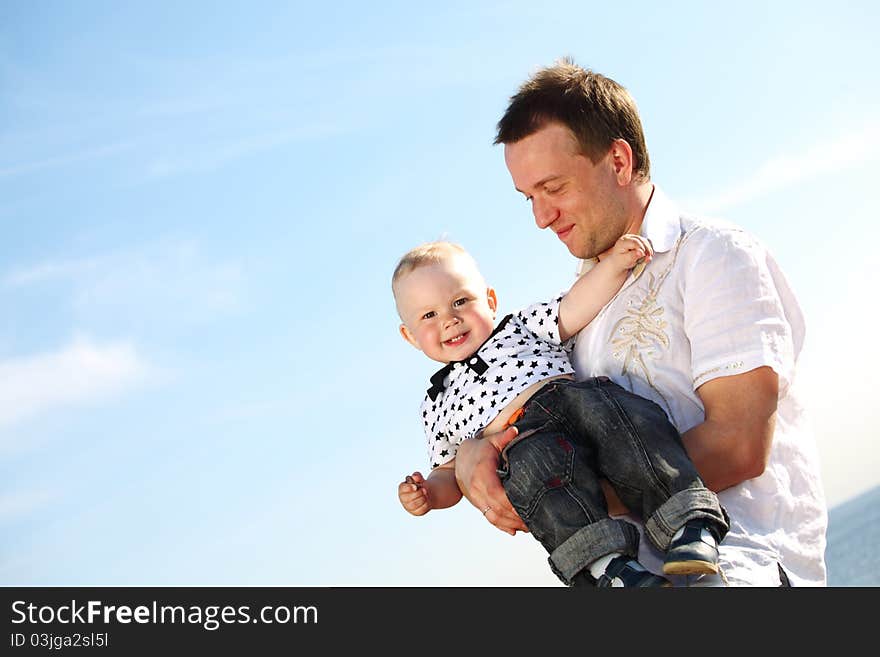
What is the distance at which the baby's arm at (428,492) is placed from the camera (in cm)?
394

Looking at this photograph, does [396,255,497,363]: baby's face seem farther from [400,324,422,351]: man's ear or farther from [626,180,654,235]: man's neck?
[626,180,654,235]: man's neck

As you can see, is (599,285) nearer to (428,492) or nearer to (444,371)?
(444,371)

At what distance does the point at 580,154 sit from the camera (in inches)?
163

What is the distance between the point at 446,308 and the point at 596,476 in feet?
3.93

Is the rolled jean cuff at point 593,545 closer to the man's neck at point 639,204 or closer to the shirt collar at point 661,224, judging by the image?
the shirt collar at point 661,224

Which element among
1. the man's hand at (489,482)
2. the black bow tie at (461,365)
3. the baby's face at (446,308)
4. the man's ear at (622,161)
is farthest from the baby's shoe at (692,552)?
the man's ear at (622,161)

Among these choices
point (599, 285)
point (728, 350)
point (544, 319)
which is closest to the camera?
point (728, 350)

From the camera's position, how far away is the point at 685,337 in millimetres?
3695

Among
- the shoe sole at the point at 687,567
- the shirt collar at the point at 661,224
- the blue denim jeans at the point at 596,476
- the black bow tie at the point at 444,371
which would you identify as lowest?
the shoe sole at the point at 687,567

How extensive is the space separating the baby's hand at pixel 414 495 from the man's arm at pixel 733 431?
80cm

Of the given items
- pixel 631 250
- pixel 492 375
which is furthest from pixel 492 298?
pixel 631 250

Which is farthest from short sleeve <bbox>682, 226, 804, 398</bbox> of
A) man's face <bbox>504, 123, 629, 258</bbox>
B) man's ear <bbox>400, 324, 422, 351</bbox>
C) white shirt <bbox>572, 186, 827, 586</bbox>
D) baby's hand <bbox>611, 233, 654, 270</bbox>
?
man's ear <bbox>400, 324, 422, 351</bbox>
